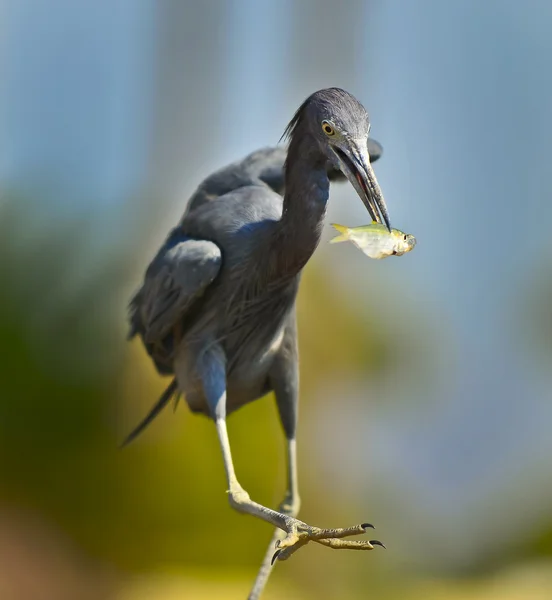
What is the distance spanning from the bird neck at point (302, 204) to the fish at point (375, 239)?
32cm

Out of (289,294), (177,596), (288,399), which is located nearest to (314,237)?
(289,294)

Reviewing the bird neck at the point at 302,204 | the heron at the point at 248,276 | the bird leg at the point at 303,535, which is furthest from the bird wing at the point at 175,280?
the bird leg at the point at 303,535

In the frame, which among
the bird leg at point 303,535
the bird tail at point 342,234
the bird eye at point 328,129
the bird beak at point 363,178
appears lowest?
the bird leg at point 303,535

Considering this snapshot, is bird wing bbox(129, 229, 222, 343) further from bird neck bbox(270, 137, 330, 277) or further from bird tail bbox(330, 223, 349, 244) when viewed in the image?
bird tail bbox(330, 223, 349, 244)

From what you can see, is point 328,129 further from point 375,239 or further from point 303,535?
point 303,535

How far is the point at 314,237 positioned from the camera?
179 cm

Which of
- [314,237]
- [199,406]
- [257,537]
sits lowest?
[257,537]

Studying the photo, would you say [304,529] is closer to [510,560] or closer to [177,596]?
[177,596]

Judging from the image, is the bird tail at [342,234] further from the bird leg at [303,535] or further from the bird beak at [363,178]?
the bird leg at [303,535]

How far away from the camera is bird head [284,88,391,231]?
1.53 metres

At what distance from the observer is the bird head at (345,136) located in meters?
1.53

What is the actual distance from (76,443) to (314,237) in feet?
11.0

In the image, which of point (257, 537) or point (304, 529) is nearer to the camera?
point (304, 529)

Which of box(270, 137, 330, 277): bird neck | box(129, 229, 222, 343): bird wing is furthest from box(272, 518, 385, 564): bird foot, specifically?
box(129, 229, 222, 343): bird wing
